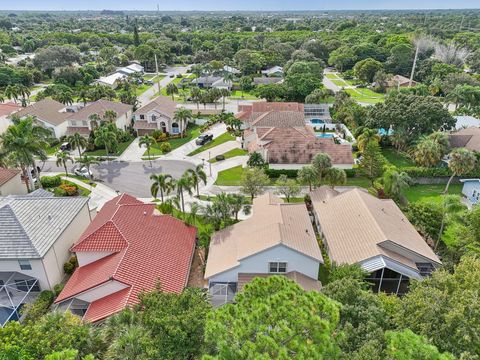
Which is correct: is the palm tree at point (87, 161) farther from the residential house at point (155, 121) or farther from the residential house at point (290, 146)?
the residential house at point (290, 146)

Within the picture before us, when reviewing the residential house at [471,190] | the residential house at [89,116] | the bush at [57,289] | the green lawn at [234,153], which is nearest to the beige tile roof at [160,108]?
the residential house at [89,116]

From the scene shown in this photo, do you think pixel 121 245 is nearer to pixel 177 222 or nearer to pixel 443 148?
pixel 177 222

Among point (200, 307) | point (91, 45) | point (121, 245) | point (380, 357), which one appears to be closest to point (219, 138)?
point (121, 245)

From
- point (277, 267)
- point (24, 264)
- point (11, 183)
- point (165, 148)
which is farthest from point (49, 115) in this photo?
point (277, 267)

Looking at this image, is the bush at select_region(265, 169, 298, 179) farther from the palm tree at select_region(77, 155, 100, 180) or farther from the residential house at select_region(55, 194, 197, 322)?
the palm tree at select_region(77, 155, 100, 180)

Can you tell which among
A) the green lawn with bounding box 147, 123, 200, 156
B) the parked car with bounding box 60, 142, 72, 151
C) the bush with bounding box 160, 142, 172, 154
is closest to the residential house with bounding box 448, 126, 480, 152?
the green lawn with bounding box 147, 123, 200, 156

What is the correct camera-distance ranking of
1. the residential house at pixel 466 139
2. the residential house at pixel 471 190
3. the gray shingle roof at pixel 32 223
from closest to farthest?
the gray shingle roof at pixel 32 223
the residential house at pixel 471 190
the residential house at pixel 466 139
